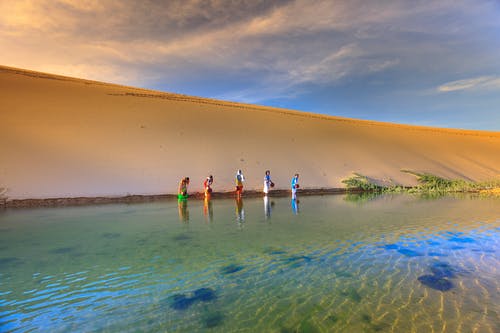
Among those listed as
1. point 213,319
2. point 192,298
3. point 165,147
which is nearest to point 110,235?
point 192,298

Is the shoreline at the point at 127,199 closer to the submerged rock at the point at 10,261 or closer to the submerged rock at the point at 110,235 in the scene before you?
the submerged rock at the point at 110,235

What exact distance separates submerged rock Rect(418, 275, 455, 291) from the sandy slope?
626 inches

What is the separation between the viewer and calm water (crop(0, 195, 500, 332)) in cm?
365

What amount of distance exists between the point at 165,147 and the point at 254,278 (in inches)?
751

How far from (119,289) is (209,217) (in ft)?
21.1

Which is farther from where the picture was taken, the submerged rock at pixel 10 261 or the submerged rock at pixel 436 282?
the submerged rock at pixel 10 261

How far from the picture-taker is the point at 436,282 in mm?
4637

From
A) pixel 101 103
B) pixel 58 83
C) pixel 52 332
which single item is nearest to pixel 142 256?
pixel 52 332

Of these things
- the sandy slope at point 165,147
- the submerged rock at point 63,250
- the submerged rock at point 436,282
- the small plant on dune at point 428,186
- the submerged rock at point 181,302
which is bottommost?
the submerged rock at point 436,282

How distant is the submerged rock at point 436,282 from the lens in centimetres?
444

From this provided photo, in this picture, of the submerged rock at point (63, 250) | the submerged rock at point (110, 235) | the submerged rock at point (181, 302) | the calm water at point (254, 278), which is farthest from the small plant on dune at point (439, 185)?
the submerged rock at point (63, 250)

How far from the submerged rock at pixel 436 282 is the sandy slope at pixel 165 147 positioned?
15900 millimetres

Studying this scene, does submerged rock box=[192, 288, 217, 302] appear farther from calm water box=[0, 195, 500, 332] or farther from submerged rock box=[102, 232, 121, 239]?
submerged rock box=[102, 232, 121, 239]

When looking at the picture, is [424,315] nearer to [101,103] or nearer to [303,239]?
[303,239]
